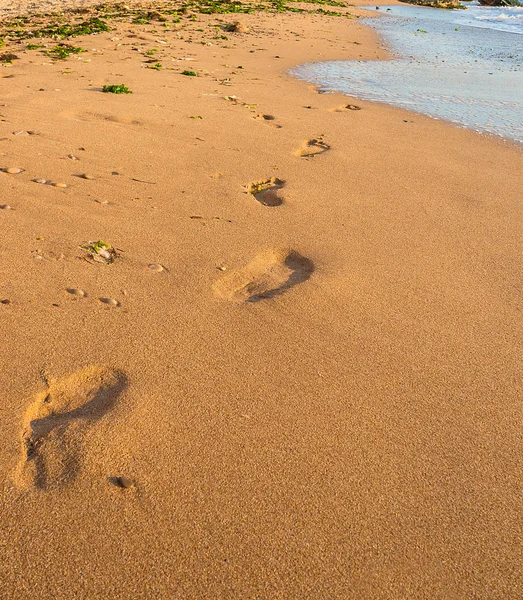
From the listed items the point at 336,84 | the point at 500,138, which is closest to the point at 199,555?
the point at 500,138

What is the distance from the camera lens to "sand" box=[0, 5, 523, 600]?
167cm

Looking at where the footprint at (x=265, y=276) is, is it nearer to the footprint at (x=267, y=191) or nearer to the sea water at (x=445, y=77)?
the footprint at (x=267, y=191)

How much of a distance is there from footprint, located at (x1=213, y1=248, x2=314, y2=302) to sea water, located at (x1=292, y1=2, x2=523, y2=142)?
3802mm

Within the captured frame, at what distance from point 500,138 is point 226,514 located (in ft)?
17.2

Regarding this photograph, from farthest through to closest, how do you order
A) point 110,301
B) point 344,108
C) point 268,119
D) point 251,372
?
point 344,108, point 268,119, point 110,301, point 251,372

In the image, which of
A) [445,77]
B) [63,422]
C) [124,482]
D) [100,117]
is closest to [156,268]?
[63,422]

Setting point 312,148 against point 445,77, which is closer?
point 312,148

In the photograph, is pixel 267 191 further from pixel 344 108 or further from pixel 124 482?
pixel 344 108

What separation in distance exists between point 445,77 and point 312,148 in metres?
4.92

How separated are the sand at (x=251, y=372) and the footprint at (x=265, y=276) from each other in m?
0.01

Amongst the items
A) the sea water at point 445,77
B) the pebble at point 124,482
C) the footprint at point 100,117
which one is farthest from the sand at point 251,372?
the sea water at point 445,77

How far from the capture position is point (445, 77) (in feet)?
28.8

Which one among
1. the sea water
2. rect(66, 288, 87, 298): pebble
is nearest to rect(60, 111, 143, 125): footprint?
rect(66, 288, 87, 298): pebble

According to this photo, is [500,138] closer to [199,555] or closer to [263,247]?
[263,247]
